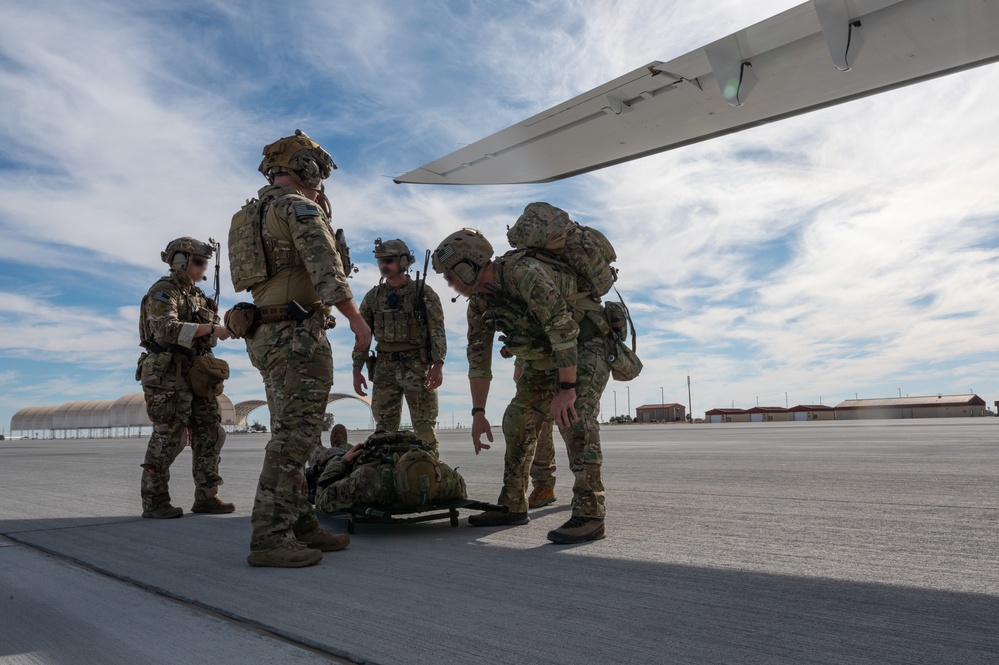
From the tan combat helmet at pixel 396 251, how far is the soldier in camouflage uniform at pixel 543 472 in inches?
96.9

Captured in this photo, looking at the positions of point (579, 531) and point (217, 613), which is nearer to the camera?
point (217, 613)

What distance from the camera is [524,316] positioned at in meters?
4.71

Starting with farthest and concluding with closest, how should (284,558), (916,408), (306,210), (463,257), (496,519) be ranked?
(916,408)
(496,519)
(463,257)
(306,210)
(284,558)

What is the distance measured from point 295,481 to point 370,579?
0.91m

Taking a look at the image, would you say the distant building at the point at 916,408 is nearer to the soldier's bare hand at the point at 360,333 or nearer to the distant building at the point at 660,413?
the distant building at the point at 660,413

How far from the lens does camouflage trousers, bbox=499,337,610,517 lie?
167 inches

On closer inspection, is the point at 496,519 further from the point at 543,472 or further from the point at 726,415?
the point at 726,415

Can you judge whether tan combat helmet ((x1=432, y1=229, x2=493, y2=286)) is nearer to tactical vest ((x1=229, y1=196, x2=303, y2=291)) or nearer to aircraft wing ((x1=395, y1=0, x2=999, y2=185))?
tactical vest ((x1=229, y1=196, x2=303, y2=291))

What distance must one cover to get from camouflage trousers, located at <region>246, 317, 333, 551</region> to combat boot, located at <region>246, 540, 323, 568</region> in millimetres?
54

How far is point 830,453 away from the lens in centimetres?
1053

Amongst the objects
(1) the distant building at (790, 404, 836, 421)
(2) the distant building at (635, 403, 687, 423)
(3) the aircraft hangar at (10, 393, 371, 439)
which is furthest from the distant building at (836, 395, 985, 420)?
(3) the aircraft hangar at (10, 393, 371, 439)

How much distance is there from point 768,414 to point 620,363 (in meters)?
73.9

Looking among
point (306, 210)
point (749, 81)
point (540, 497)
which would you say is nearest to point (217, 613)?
point (306, 210)

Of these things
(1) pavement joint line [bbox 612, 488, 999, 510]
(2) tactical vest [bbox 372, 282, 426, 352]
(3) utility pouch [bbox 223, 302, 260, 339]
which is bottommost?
(1) pavement joint line [bbox 612, 488, 999, 510]
